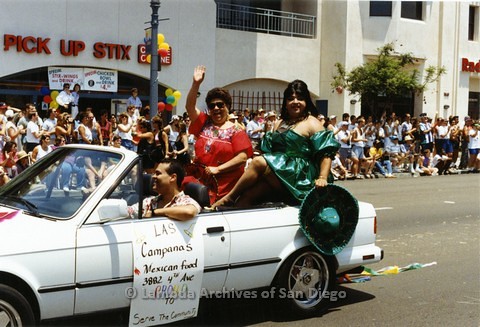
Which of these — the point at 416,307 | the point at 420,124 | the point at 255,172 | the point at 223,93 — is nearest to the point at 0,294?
the point at 255,172

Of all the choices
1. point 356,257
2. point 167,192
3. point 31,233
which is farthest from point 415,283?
point 31,233

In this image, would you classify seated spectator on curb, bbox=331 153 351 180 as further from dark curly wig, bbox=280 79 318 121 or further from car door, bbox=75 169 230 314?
car door, bbox=75 169 230 314

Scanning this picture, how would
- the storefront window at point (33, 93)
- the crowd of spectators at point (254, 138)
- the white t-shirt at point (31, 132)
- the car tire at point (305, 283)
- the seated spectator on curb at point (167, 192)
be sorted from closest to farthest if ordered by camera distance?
1. the seated spectator on curb at point (167, 192)
2. the car tire at point (305, 283)
3. the crowd of spectators at point (254, 138)
4. the white t-shirt at point (31, 132)
5. the storefront window at point (33, 93)

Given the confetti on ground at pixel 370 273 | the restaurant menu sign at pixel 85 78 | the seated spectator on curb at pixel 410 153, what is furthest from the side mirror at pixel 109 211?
the seated spectator on curb at pixel 410 153

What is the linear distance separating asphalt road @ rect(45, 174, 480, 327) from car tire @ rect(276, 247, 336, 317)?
12 centimetres

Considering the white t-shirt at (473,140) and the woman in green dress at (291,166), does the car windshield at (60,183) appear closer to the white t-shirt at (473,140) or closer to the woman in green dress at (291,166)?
the woman in green dress at (291,166)

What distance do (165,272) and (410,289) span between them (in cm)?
324

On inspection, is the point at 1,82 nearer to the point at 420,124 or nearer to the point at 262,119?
the point at 262,119

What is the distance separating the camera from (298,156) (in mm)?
6109

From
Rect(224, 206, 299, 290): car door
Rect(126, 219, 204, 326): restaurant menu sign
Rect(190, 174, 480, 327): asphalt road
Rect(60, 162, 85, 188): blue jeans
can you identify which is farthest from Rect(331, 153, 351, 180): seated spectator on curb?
Rect(60, 162, 85, 188): blue jeans

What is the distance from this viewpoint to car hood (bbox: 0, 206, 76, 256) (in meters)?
4.34

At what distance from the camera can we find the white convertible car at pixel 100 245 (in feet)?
14.5

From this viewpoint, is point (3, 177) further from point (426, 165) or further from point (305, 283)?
point (426, 165)

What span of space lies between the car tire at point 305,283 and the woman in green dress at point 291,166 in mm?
541
